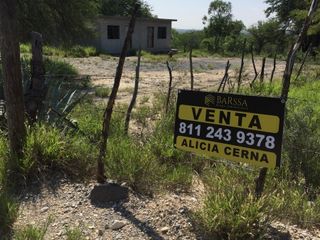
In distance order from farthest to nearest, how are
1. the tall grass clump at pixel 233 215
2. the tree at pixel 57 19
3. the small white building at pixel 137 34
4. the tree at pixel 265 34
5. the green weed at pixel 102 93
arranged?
the tree at pixel 265 34 → the small white building at pixel 137 34 → the tree at pixel 57 19 → the green weed at pixel 102 93 → the tall grass clump at pixel 233 215

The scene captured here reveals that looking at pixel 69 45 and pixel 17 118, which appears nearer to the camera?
pixel 17 118

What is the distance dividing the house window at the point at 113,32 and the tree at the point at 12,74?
94.4 ft

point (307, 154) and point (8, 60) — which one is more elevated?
point (8, 60)

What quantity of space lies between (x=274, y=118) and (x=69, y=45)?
1250 centimetres

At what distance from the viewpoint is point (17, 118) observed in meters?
4.18

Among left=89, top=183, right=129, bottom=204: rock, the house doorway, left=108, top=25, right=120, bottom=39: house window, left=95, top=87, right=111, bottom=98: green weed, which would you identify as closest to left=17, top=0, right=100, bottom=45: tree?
left=95, top=87, right=111, bottom=98: green weed

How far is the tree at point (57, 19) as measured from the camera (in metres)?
13.2

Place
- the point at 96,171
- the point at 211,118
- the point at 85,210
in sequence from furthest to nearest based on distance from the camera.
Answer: the point at 96,171 → the point at 85,210 → the point at 211,118

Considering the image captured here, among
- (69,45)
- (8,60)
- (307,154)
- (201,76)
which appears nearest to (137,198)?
(8,60)

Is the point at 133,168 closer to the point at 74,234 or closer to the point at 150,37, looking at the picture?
the point at 74,234

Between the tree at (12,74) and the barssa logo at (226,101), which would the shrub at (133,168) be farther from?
the barssa logo at (226,101)

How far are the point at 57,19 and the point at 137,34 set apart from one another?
20.3 meters

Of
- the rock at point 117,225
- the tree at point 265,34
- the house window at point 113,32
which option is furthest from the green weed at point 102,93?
the tree at point 265,34

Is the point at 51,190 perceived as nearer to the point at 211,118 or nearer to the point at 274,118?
the point at 211,118
